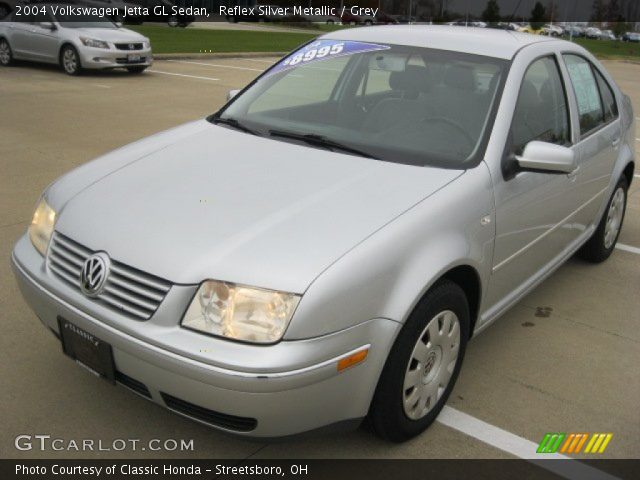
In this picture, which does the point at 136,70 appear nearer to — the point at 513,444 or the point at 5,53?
the point at 5,53

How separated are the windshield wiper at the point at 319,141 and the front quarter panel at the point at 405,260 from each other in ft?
1.67

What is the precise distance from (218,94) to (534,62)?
9182 millimetres

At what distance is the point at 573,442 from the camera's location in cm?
300

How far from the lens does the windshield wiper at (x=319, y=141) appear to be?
3.26m

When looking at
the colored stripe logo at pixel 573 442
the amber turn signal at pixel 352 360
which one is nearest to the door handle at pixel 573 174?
the colored stripe logo at pixel 573 442

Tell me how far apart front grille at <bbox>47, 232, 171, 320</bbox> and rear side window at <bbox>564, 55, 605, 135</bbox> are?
271 centimetres

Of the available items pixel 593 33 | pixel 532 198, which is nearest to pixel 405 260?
pixel 532 198

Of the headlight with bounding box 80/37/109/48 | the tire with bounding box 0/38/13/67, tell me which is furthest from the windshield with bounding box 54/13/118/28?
the tire with bounding box 0/38/13/67

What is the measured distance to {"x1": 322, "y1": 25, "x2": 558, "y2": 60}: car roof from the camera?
3621 millimetres

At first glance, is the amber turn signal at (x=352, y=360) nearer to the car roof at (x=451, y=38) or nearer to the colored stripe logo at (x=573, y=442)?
the colored stripe logo at (x=573, y=442)

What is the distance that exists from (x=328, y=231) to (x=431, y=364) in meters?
0.77

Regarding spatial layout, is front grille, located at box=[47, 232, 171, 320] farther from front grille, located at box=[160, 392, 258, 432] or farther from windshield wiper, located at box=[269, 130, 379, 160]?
windshield wiper, located at box=[269, 130, 379, 160]

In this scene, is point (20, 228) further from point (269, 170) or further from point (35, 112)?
point (35, 112)

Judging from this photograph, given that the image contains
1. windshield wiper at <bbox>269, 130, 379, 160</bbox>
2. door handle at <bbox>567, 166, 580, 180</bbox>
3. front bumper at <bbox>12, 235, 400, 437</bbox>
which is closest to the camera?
front bumper at <bbox>12, 235, 400, 437</bbox>
